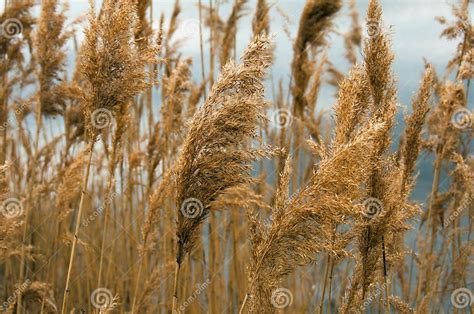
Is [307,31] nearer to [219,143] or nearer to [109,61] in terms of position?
[109,61]

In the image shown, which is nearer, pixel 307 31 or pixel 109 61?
pixel 109 61

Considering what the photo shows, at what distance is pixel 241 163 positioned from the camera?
196 cm

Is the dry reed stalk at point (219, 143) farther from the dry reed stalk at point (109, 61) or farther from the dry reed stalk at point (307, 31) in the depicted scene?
the dry reed stalk at point (307, 31)

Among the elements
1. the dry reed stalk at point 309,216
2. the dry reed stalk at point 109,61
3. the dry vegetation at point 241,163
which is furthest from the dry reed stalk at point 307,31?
the dry reed stalk at point 309,216

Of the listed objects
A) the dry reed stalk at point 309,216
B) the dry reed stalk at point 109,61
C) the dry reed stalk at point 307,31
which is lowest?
the dry reed stalk at point 309,216

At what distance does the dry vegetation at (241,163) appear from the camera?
6.38ft

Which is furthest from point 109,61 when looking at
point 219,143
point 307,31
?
point 307,31

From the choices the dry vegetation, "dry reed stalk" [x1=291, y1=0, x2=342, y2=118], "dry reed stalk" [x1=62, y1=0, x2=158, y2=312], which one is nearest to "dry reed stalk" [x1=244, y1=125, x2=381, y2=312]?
the dry vegetation

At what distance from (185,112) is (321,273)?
199 centimetres

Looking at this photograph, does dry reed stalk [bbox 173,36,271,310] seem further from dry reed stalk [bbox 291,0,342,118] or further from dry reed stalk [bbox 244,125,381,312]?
dry reed stalk [bbox 291,0,342,118]

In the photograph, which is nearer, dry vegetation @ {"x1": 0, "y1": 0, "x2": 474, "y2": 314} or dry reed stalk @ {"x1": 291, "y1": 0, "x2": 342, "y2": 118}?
dry vegetation @ {"x1": 0, "y1": 0, "x2": 474, "y2": 314}

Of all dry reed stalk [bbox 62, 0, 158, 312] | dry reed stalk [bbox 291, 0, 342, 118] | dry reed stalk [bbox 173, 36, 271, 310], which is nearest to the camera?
dry reed stalk [bbox 173, 36, 271, 310]

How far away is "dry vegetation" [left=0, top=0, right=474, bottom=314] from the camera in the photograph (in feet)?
6.38

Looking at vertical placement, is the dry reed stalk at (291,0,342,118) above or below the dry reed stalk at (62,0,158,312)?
above
